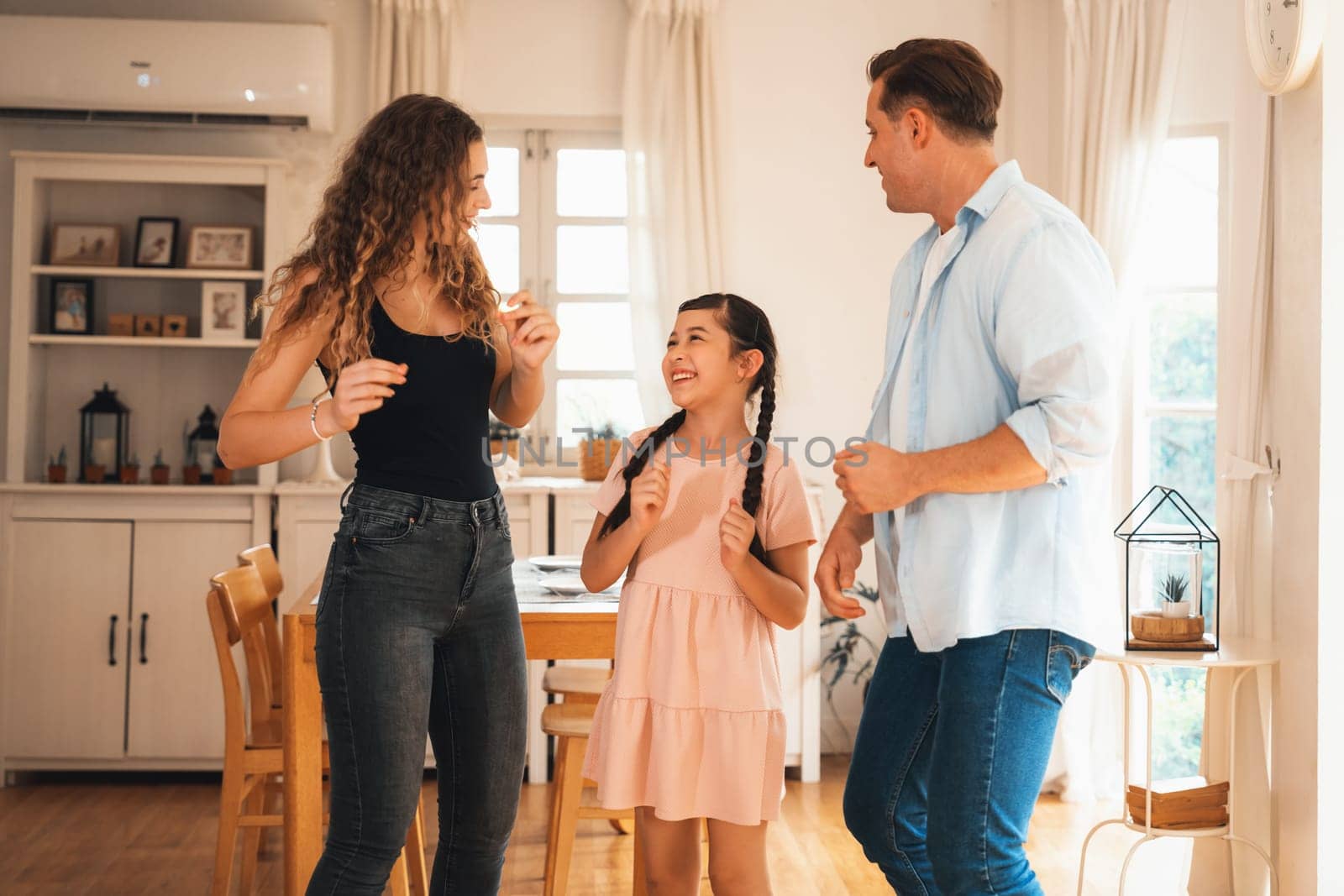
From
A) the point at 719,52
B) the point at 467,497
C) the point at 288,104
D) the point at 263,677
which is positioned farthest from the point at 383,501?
the point at 719,52

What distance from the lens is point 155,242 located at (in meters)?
4.41

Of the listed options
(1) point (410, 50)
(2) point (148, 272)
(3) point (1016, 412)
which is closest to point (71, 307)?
(2) point (148, 272)

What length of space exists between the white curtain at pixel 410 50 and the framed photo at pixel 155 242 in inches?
34.4

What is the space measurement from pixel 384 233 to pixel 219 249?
9.34 ft

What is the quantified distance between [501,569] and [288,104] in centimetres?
296

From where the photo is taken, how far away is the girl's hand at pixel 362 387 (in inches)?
67.1

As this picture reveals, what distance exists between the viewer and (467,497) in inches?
73.0

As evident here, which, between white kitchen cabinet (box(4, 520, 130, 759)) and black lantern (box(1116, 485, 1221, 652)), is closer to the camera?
black lantern (box(1116, 485, 1221, 652))

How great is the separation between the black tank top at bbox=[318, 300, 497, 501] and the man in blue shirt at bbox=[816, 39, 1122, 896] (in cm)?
60

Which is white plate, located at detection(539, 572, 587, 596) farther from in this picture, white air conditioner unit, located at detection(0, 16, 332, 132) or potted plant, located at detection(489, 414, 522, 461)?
white air conditioner unit, located at detection(0, 16, 332, 132)

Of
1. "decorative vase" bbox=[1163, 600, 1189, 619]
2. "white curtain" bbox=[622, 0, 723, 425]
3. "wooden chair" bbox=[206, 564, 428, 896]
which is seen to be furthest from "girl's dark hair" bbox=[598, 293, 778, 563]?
"white curtain" bbox=[622, 0, 723, 425]

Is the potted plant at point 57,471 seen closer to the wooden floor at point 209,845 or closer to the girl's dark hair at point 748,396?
the wooden floor at point 209,845

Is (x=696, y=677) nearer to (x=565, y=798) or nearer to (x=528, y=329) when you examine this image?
(x=528, y=329)

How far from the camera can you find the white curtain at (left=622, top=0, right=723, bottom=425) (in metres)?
4.48
